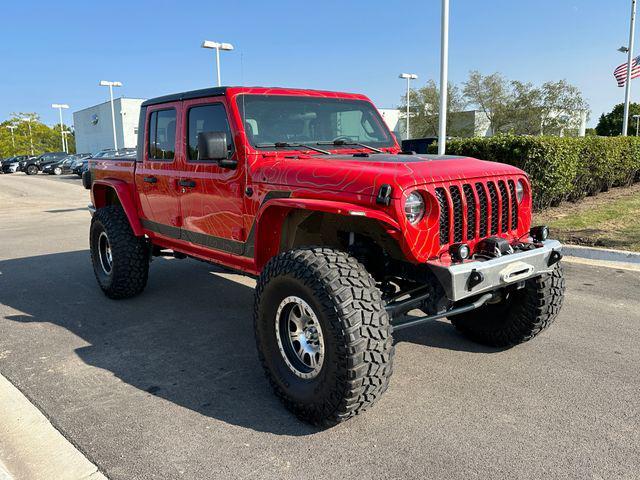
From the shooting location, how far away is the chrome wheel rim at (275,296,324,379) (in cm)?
324

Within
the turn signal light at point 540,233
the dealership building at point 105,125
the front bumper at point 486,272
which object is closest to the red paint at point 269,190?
the turn signal light at point 540,233

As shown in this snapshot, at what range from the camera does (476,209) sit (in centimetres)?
341

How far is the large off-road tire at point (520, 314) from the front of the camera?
3.92 m

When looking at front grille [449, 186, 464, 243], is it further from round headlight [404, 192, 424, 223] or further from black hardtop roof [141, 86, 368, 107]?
black hardtop roof [141, 86, 368, 107]

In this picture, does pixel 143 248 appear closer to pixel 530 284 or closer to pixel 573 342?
pixel 530 284

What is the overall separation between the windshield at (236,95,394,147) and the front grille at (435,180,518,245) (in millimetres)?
1460

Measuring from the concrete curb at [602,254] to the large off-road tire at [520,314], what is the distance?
12.1ft

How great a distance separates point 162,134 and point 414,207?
9.73ft

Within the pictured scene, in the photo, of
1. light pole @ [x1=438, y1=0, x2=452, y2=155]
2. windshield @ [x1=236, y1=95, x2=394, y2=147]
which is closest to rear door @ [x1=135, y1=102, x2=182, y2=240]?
windshield @ [x1=236, y1=95, x2=394, y2=147]

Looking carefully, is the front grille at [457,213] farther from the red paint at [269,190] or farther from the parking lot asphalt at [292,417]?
the parking lot asphalt at [292,417]

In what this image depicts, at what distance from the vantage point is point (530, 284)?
3.92 meters

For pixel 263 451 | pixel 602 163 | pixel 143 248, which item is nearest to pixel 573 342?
pixel 263 451

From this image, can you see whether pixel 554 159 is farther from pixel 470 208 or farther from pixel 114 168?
pixel 114 168

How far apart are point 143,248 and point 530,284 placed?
12.8ft
